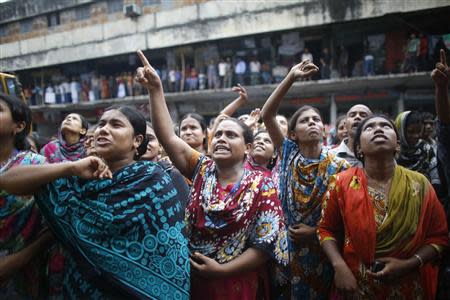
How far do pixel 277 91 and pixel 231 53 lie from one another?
14710 mm

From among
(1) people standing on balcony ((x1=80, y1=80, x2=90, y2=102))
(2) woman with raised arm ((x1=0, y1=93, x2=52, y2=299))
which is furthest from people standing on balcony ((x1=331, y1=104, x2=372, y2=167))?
(1) people standing on balcony ((x1=80, y1=80, x2=90, y2=102))

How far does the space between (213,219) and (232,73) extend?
47.5ft

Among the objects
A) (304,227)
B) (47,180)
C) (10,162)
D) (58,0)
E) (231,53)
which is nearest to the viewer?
(47,180)

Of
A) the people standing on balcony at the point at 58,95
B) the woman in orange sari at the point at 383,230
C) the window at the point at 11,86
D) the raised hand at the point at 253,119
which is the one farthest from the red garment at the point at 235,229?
the people standing on balcony at the point at 58,95

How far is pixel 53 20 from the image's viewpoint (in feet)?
69.4

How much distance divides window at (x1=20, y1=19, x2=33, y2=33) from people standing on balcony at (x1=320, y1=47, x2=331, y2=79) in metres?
18.6

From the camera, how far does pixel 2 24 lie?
22.7 meters

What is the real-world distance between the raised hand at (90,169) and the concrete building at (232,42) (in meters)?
13.1

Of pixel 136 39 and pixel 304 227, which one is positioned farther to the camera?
pixel 136 39

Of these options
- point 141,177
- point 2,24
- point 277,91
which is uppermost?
point 2,24

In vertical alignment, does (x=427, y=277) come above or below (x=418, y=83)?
below

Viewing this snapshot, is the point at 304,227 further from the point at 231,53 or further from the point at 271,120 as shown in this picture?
the point at 231,53

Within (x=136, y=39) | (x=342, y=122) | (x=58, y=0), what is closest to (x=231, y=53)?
(x=136, y=39)

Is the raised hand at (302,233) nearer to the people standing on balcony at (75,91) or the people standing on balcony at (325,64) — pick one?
the people standing on balcony at (325,64)
